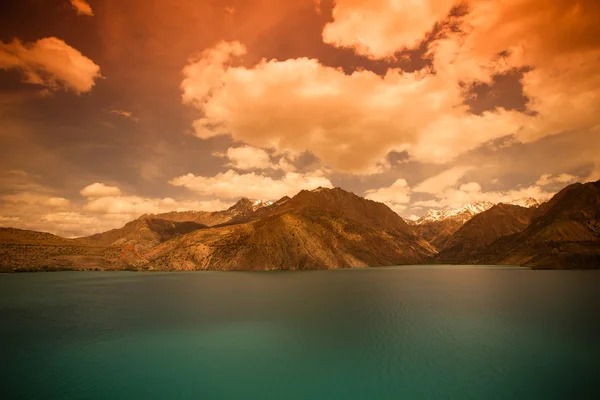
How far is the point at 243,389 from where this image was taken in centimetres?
2695

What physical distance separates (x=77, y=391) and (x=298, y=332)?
88.5ft

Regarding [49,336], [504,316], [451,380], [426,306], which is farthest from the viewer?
[426,306]

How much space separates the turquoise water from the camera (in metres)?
26.7

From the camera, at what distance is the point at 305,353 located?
36.2 metres

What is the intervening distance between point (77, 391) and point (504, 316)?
6162cm

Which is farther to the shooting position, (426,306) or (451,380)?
(426,306)

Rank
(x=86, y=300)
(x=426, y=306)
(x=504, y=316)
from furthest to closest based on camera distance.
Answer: (x=86, y=300) → (x=426, y=306) → (x=504, y=316)

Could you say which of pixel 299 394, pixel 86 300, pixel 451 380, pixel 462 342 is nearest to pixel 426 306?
pixel 462 342

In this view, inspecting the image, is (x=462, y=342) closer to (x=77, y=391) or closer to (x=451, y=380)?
(x=451, y=380)

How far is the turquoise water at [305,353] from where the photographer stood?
26.7m

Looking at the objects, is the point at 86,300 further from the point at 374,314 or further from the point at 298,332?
the point at 374,314

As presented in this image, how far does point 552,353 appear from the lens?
35.5 metres

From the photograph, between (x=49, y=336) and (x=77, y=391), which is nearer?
(x=77, y=391)

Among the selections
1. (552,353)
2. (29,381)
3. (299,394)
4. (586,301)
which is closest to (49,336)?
(29,381)
